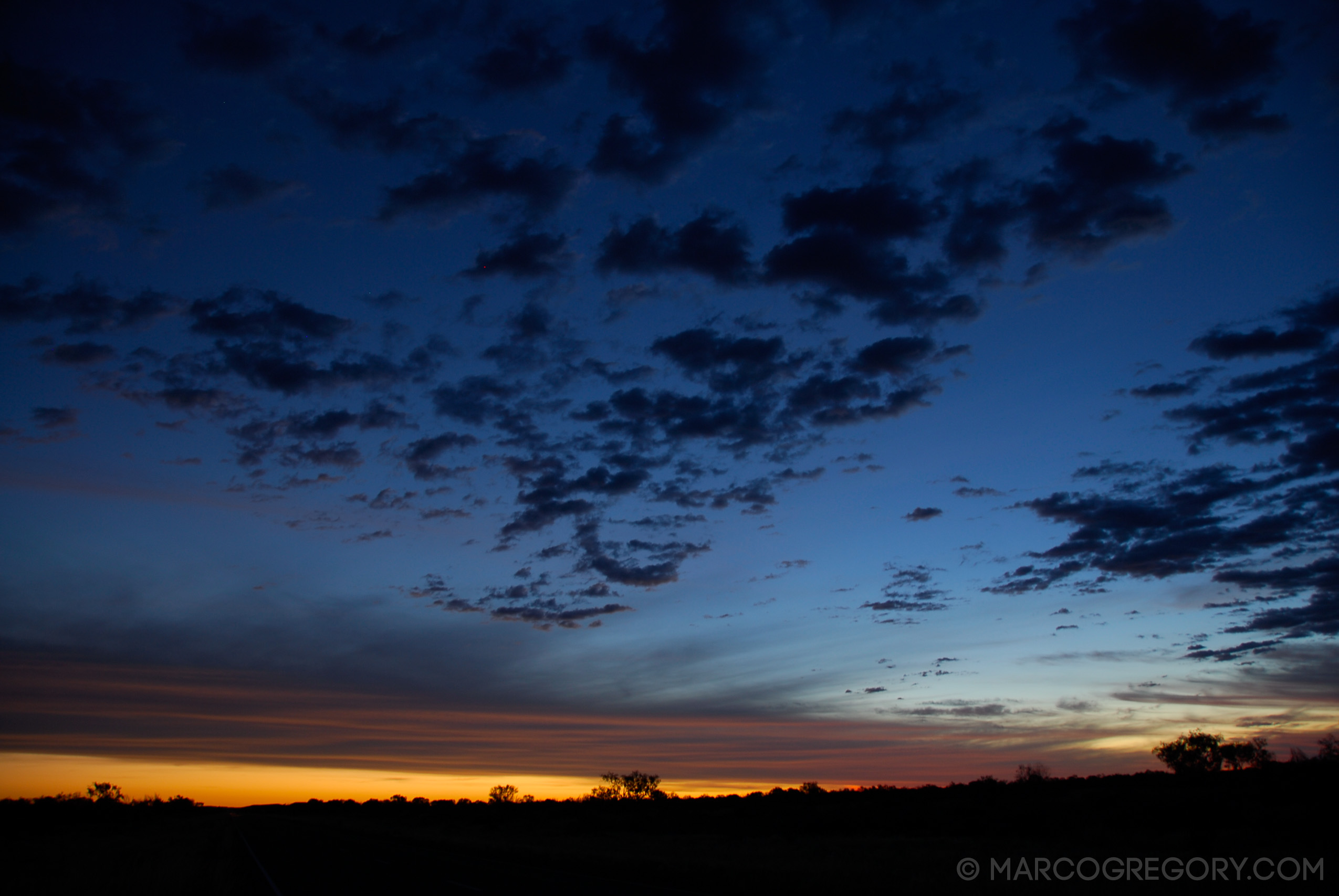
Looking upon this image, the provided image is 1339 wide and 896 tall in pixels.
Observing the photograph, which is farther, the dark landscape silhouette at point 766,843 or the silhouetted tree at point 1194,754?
the silhouetted tree at point 1194,754

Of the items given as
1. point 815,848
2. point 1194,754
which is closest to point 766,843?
point 815,848

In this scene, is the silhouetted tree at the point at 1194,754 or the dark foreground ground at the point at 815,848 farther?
the silhouetted tree at the point at 1194,754

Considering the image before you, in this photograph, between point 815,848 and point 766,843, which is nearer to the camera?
point 815,848

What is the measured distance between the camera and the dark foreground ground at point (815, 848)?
18.7 meters

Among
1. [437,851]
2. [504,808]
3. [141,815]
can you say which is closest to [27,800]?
Answer: [141,815]

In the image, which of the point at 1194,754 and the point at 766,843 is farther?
the point at 1194,754

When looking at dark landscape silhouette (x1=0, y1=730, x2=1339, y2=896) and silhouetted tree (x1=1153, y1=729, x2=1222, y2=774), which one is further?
silhouetted tree (x1=1153, y1=729, x2=1222, y2=774)

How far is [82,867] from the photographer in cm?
2234

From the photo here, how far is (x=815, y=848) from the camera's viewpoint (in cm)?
3164

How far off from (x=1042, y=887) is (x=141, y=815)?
123 meters

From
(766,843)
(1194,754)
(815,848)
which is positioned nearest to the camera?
(815,848)

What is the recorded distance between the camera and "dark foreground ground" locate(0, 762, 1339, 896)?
18.7 meters

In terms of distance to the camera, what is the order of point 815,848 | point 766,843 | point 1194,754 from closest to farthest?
point 815,848
point 766,843
point 1194,754

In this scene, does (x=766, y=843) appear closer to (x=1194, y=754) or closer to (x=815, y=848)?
(x=815, y=848)
